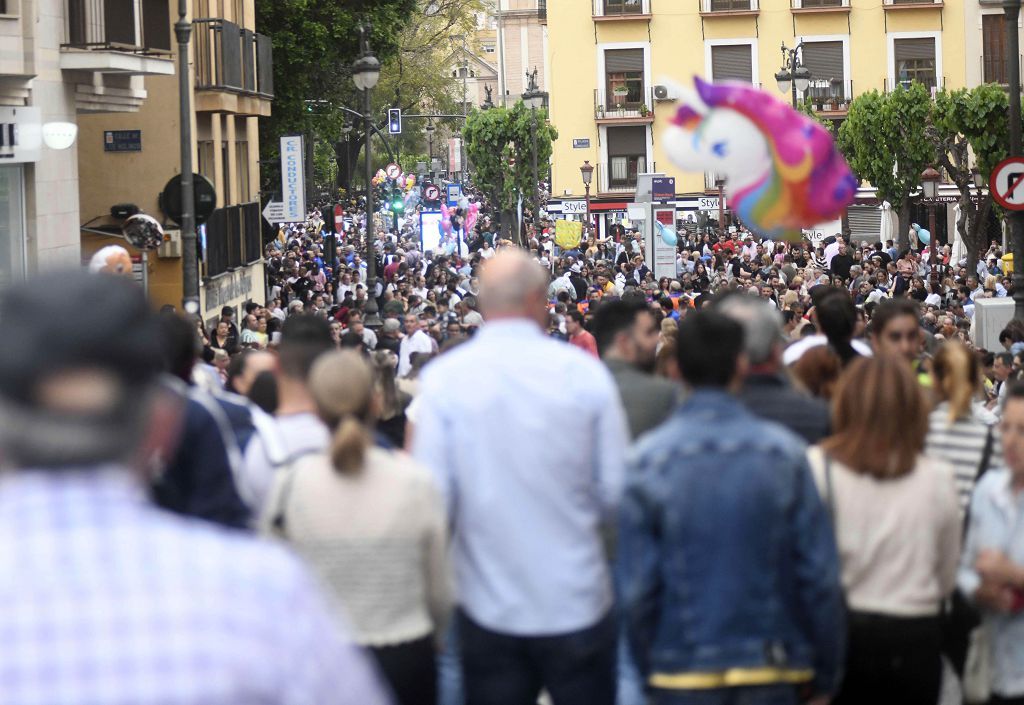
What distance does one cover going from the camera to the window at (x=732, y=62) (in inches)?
2562

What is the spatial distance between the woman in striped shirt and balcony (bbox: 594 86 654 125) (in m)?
59.6

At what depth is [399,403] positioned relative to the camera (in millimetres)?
9094

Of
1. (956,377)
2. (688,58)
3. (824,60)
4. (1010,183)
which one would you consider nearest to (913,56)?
(824,60)

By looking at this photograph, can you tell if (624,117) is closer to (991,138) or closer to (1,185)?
(991,138)

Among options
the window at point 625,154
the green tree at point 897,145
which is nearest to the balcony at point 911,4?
the window at point 625,154

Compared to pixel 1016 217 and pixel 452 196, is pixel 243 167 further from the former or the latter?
pixel 452 196

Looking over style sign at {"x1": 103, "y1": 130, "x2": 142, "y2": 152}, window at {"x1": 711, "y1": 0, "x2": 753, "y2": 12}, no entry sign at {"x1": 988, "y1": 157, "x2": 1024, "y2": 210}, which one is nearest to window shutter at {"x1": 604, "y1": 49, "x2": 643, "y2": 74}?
window at {"x1": 711, "y1": 0, "x2": 753, "y2": 12}

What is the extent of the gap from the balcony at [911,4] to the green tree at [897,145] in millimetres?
17881

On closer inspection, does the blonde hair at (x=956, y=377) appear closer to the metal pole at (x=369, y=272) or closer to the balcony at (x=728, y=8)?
the metal pole at (x=369, y=272)

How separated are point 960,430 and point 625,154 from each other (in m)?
60.6

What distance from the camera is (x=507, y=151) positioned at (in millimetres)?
64688

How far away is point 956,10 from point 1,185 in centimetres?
5313

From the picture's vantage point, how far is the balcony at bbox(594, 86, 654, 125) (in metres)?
65.1

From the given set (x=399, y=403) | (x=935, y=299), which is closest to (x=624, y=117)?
(x=935, y=299)
